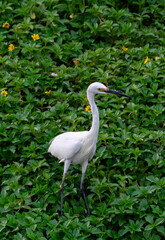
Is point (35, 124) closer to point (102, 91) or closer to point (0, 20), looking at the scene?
point (102, 91)

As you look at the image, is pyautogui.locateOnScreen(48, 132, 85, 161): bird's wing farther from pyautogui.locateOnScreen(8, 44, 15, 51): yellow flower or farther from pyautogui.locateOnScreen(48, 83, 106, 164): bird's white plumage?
pyautogui.locateOnScreen(8, 44, 15, 51): yellow flower

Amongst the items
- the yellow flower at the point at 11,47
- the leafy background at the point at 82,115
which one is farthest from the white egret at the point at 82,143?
the yellow flower at the point at 11,47

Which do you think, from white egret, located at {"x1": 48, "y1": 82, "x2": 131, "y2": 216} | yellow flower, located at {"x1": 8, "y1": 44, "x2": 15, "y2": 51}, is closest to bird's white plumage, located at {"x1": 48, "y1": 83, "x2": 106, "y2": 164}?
white egret, located at {"x1": 48, "y1": 82, "x2": 131, "y2": 216}

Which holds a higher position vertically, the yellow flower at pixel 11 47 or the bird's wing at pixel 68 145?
the yellow flower at pixel 11 47

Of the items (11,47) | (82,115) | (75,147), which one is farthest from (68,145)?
(11,47)

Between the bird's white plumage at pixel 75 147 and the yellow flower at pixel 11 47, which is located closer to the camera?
the bird's white plumage at pixel 75 147

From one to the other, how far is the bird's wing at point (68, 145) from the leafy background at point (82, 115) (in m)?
0.33

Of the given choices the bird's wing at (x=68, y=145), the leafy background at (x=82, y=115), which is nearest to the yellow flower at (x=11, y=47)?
the leafy background at (x=82, y=115)

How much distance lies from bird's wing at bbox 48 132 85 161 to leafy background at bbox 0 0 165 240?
33 cm

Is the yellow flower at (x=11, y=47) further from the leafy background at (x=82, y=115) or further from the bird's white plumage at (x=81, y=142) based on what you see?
the bird's white plumage at (x=81, y=142)

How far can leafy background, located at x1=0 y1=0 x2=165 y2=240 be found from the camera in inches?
164

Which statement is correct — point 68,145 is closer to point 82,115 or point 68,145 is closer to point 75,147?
point 75,147

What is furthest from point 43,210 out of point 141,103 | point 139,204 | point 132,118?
point 141,103

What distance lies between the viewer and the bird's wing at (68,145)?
427 centimetres
